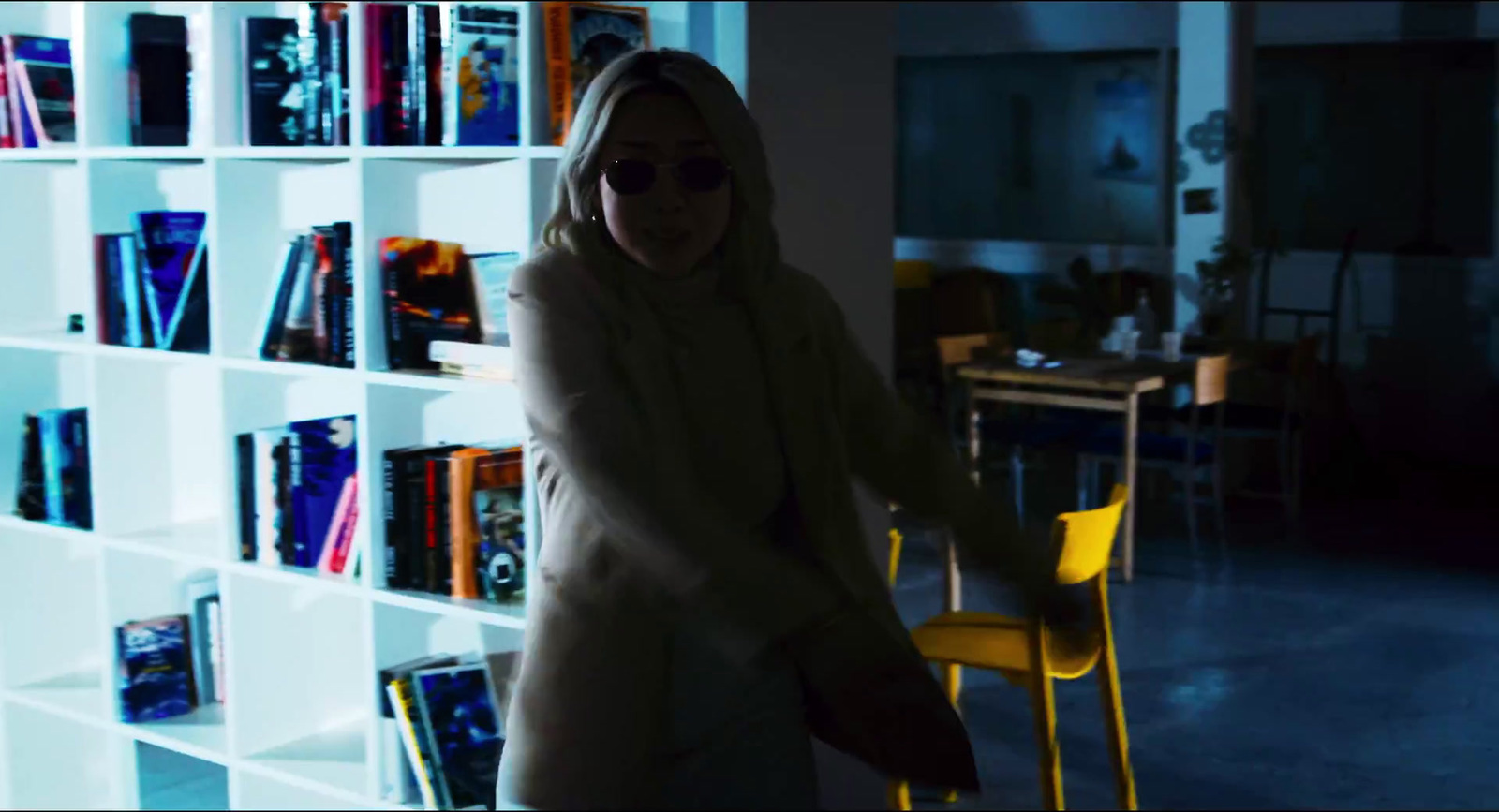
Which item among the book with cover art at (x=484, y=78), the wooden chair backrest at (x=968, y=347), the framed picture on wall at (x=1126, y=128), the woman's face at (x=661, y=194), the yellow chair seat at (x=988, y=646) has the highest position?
the framed picture on wall at (x=1126, y=128)

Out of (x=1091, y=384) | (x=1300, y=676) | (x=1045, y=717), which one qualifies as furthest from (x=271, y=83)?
(x=1091, y=384)

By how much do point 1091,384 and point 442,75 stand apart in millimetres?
3195

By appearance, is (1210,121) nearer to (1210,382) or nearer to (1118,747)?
(1210,382)

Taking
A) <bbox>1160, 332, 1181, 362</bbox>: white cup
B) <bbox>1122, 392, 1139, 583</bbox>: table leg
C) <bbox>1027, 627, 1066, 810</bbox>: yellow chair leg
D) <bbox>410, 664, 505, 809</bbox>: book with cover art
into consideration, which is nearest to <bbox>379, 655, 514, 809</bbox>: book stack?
<bbox>410, 664, 505, 809</bbox>: book with cover art

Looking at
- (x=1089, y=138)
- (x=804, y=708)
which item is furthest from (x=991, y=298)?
(x=804, y=708)

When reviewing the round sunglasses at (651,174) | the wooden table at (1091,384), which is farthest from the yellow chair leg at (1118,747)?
the round sunglasses at (651,174)

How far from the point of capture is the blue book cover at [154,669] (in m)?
3.28

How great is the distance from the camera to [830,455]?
1.51 meters

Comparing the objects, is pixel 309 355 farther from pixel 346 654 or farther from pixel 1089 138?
pixel 1089 138

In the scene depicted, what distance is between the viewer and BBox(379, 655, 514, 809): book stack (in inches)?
116

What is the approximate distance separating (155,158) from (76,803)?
1.47m

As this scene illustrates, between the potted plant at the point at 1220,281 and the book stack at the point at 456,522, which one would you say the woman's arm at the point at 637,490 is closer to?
the book stack at the point at 456,522

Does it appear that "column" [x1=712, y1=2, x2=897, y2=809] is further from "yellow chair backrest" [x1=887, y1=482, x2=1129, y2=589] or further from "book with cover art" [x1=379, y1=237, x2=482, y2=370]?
"book with cover art" [x1=379, y1=237, x2=482, y2=370]

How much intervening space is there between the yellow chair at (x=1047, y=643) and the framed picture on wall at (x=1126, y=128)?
20.0 ft
